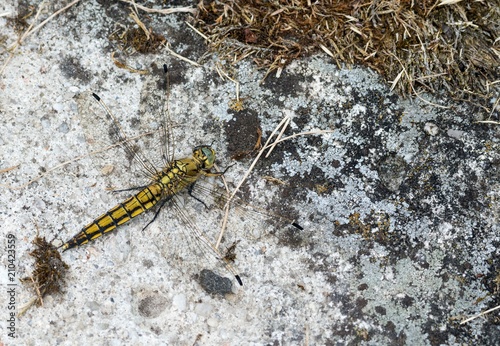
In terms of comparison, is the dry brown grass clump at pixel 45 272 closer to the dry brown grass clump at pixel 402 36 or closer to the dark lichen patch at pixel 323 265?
the dark lichen patch at pixel 323 265

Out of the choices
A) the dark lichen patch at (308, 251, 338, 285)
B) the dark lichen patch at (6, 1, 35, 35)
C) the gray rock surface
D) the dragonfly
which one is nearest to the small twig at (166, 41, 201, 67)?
the gray rock surface

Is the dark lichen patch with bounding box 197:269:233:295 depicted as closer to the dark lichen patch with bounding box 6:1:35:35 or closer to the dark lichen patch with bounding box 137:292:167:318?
the dark lichen patch with bounding box 137:292:167:318

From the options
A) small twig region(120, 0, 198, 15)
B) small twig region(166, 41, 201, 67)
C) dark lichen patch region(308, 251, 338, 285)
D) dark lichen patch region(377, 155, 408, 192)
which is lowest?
dark lichen patch region(308, 251, 338, 285)

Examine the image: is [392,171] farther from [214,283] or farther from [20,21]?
[20,21]

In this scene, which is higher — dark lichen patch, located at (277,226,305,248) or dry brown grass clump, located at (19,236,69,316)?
dark lichen patch, located at (277,226,305,248)

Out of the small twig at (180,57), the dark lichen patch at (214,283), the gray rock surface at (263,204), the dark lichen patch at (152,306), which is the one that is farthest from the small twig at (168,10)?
the dark lichen patch at (152,306)

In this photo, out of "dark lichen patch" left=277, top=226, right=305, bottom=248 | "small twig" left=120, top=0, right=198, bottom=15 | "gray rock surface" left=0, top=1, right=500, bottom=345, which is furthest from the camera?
"small twig" left=120, top=0, right=198, bottom=15

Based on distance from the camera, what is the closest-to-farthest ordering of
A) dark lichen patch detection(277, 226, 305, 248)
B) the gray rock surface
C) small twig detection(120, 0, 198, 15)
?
the gray rock surface
dark lichen patch detection(277, 226, 305, 248)
small twig detection(120, 0, 198, 15)
